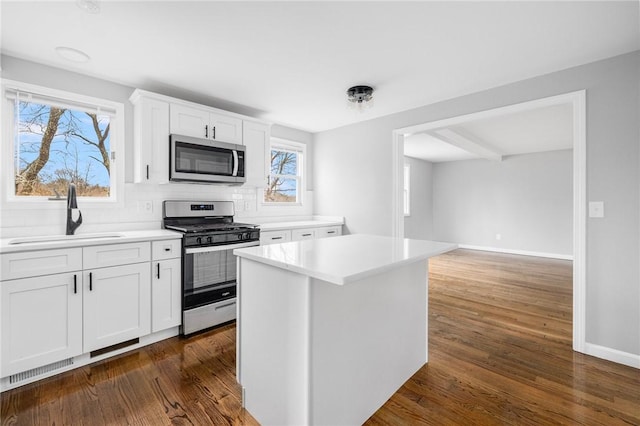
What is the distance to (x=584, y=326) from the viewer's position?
2.32 meters

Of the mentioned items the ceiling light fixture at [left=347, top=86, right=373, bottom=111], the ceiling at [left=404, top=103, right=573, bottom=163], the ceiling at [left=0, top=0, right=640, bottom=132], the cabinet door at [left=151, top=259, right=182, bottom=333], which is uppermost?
the ceiling at [left=404, top=103, right=573, bottom=163]

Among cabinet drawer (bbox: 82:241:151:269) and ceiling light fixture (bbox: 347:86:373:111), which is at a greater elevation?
ceiling light fixture (bbox: 347:86:373:111)

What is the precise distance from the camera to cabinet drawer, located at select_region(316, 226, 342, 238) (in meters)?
3.93

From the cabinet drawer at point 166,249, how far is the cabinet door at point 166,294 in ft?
0.14

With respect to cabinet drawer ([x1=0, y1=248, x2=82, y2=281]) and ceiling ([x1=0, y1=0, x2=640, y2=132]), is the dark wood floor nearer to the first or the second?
cabinet drawer ([x1=0, y1=248, x2=82, y2=281])

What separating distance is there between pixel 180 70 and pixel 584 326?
3890mm

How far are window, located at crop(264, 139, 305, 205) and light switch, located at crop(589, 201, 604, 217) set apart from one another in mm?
3297

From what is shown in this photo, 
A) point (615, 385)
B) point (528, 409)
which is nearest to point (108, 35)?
point (528, 409)

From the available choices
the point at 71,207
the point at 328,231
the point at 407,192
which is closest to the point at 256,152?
the point at 328,231

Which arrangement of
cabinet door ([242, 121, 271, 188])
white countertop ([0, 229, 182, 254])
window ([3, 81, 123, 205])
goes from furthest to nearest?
1. cabinet door ([242, 121, 271, 188])
2. window ([3, 81, 123, 205])
3. white countertop ([0, 229, 182, 254])

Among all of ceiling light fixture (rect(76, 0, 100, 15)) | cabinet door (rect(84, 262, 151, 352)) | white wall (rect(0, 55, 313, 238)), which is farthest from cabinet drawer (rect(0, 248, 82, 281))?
ceiling light fixture (rect(76, 0, 100, 15))

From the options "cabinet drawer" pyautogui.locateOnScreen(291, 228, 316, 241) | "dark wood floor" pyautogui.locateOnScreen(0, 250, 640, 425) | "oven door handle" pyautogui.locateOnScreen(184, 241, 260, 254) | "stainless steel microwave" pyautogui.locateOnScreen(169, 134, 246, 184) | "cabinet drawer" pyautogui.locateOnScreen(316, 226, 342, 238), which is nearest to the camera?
"dark wood floor" pyautogui.locateOnScreen(0, 250, 640, 425)

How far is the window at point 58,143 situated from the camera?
234cm

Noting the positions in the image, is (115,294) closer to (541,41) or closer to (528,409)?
(528,409)
